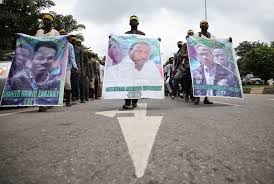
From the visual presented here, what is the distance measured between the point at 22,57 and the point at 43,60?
43 centimetres

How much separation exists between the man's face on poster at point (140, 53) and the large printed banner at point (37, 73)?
145 centimetres

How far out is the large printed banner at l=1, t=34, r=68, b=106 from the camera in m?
7.62

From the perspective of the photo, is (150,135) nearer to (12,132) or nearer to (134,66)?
(12,132)

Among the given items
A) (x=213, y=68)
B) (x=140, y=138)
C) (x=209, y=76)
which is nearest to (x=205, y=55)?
(x=213, y=68)

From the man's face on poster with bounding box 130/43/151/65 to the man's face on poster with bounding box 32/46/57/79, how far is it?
→ 1.68 m

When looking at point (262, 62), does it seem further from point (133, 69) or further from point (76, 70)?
point (133, 69)

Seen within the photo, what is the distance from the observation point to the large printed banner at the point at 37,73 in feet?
25.0

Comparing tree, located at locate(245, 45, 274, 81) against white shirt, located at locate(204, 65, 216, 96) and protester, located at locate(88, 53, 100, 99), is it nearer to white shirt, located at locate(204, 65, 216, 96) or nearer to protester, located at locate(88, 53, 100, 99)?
protester, located at locate(88, 53, 100, 99)

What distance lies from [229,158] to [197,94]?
18.3 feet

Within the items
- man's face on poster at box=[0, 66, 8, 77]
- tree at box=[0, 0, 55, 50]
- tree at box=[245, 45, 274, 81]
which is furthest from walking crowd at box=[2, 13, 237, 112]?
tree at box=[245, 45, 274, 81]

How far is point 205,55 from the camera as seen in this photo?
28.9 ft

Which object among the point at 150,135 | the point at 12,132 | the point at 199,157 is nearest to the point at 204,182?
the point at 199,157

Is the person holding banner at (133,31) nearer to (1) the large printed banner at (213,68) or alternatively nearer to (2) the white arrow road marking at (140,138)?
(1) the large printed banner at (213,68)

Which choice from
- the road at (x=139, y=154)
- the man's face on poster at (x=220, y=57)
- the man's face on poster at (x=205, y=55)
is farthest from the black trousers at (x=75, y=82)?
the road at (x=139, y=154)
